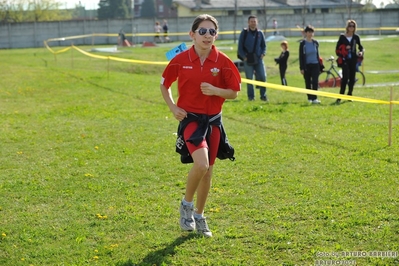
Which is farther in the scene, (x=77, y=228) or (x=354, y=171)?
(x=354, y=171)

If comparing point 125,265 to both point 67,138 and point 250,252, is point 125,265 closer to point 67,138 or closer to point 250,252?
point 250,252

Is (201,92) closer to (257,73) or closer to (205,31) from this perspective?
(205,31)

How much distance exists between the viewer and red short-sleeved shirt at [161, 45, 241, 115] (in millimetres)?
5605

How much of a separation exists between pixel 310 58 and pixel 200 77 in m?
10.0

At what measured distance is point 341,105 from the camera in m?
14.5

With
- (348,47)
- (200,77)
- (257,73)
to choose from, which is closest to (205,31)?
(200,77)

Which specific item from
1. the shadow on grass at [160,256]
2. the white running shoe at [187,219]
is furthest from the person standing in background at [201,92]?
the shadow on grass at [160,256]

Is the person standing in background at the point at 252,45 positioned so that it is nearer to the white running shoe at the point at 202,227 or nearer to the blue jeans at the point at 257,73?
the blue jeans at the point at 257,73

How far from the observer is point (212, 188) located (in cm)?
751

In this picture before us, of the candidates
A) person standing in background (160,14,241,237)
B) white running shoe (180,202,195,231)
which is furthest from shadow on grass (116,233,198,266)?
person standing in background (160,14,241,237)

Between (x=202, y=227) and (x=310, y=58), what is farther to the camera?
(x=310, y=58)

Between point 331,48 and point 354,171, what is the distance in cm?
3048

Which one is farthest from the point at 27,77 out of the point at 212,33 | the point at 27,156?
the point at 212,33

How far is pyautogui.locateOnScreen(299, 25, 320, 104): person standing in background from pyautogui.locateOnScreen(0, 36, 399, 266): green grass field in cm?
114
